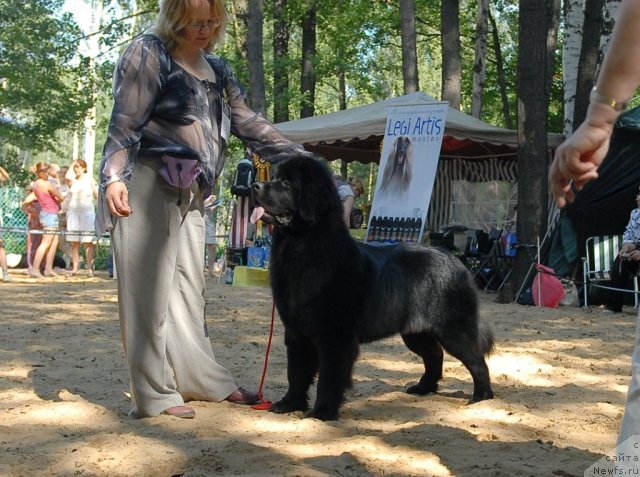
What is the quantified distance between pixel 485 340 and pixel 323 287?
125cm

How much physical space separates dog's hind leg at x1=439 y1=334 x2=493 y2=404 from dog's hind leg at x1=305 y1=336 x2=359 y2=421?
758mm

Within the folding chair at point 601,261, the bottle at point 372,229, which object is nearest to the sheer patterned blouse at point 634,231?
the folding chair at point 601,261

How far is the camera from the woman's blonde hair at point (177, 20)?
4297 mm

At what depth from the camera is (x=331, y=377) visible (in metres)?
4.64

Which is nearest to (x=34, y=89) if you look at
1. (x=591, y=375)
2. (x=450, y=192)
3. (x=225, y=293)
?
(x=450, y=192)

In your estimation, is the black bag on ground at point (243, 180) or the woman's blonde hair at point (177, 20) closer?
the woman's blonde hair at point (177, 20)

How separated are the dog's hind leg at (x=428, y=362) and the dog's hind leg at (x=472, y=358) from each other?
27 centimetres

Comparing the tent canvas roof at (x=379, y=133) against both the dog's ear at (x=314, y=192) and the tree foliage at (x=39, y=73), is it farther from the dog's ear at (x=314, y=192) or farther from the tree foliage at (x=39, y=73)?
the tree foliage at (x=39, y=73)

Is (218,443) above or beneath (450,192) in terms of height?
beneath

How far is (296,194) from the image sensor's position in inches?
181

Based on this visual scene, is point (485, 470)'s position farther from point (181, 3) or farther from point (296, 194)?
point (181, 3)

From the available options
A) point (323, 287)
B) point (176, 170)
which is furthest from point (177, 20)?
point (323, 287)

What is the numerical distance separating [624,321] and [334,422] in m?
6.18

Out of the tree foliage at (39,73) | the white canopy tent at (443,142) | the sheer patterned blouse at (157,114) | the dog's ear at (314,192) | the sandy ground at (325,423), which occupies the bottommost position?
the sandy ground at (325,423)
